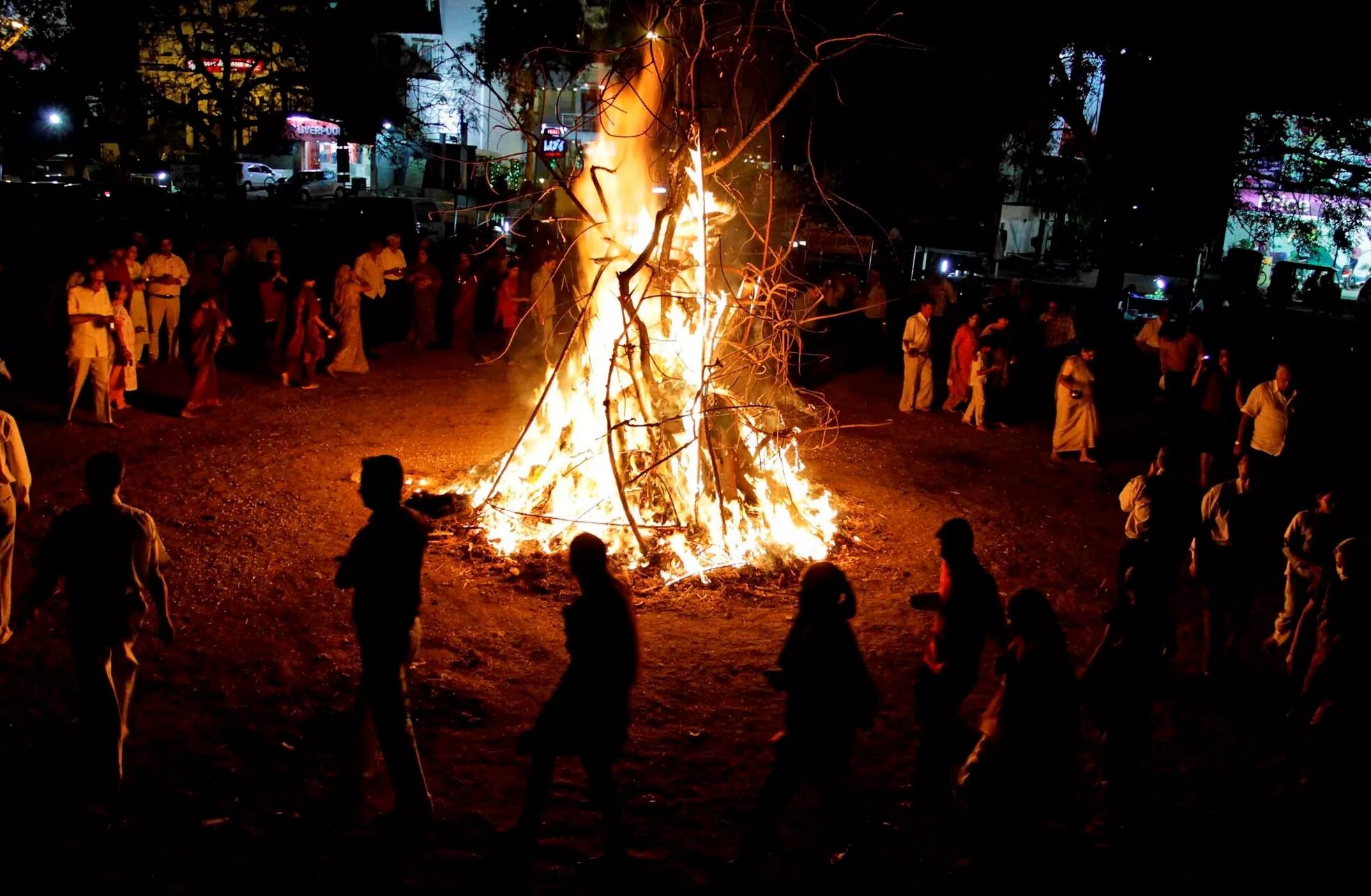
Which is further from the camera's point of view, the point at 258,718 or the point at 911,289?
the point at 911,289

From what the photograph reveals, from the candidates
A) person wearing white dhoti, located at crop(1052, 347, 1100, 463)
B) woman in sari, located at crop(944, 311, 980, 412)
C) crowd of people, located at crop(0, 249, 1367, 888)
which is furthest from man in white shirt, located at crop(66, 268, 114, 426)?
person wearing white dhoti, located at crop(1052, 347, 1100, 463)

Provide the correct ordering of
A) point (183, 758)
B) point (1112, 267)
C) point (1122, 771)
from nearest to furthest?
point (183, 758), point (1122, 771), point (1112, 267)

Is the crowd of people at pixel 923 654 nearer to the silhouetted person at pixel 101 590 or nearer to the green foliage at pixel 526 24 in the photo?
the silhouetted person at pixel 101 590

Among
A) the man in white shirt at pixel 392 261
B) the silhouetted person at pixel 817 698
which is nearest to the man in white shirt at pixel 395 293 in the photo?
the man in white shirt at pixel 392 261

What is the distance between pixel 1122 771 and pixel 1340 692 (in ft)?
3.89

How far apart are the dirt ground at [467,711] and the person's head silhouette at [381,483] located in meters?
1.52

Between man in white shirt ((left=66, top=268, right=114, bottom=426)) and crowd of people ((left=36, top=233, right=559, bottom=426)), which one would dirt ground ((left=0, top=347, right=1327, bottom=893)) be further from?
crowd of people ((left=36, top=233, right=559, bottom=426))

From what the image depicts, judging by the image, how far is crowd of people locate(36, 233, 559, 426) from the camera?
11.4 metres

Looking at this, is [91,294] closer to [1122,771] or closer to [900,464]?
[900,464]

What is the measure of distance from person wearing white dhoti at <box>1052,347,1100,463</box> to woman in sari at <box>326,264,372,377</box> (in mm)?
9326

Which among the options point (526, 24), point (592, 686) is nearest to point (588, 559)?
point (592, 686)

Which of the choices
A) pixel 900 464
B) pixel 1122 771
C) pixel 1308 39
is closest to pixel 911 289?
pixel 1308 39

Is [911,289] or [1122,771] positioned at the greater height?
[911,289]

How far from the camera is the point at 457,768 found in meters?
5.75
